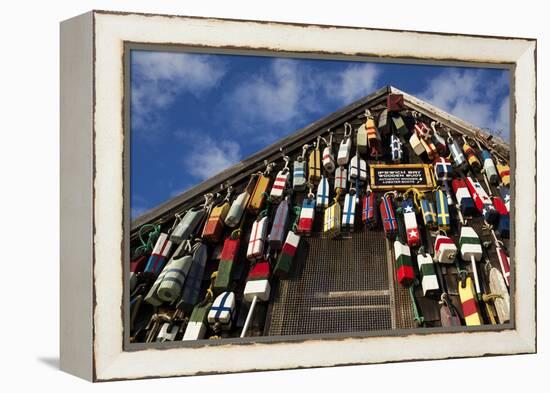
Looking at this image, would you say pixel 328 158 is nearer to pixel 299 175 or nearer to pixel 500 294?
pixel 299 175

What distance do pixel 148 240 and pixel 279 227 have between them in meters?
1.21

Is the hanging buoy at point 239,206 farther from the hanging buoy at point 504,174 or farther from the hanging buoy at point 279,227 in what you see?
the hanging buoy at point 504,174

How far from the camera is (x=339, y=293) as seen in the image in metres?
6.74

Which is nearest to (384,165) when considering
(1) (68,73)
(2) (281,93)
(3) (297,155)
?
(3) (297,155)

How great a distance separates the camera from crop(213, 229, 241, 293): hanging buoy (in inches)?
255

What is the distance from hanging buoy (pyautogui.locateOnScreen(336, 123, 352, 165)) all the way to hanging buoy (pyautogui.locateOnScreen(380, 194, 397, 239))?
1.80 ft

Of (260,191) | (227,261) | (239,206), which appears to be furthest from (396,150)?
(227,261)

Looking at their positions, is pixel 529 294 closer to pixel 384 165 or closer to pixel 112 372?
pixel 384 165

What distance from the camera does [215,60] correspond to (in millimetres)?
6465

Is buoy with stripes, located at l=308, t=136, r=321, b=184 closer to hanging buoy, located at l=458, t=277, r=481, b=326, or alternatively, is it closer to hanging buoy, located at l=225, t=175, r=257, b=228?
hanging buoy, located at l=225, t=175, r=257, b=228

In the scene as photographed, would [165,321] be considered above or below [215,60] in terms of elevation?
below

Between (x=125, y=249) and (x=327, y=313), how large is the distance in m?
1.88

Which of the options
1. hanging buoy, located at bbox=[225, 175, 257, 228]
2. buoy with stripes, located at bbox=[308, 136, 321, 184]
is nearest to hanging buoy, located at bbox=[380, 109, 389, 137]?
buoy with stripes, located at bbox=[308, 136, 321, 184]

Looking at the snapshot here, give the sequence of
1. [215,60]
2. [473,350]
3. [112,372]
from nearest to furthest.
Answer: [112,372], [215,60], [473,350]
